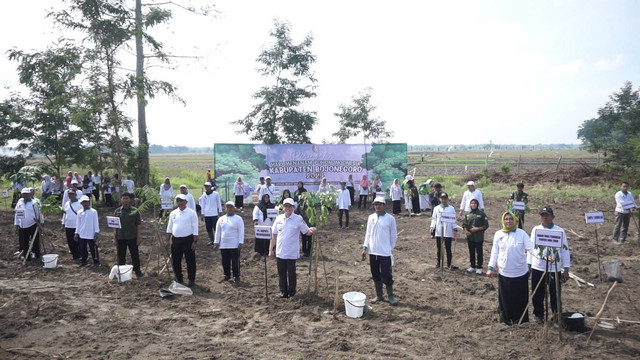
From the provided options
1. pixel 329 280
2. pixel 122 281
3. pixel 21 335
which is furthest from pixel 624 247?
pixel 21 335

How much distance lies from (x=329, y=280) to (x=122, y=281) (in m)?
4.25

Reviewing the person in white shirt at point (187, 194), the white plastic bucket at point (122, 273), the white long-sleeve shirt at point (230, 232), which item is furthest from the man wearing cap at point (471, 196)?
the white plastic bucket at point (122, 273)

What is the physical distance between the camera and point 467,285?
321 inches

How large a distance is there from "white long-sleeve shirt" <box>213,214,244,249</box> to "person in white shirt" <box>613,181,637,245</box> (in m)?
10.6

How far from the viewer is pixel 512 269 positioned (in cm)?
584

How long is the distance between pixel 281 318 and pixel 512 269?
3582mm

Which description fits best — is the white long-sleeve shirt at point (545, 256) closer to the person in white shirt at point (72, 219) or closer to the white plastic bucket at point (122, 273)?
the white plastic bucket at point (122, 273)

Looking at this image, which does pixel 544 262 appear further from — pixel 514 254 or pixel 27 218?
pixel 27 218

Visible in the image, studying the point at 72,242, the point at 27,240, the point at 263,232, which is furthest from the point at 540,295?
the point at 27,240

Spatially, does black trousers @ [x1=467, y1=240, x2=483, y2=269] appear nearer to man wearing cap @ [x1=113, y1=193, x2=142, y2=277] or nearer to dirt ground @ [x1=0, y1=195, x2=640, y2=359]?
dirt ground @ [x1=0, y1=195, x2=640, y2=359]

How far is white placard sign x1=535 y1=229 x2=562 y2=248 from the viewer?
17.8 feet

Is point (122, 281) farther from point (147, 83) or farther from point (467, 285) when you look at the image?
point (147, 83)

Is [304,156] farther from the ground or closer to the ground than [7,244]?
farther from the ground

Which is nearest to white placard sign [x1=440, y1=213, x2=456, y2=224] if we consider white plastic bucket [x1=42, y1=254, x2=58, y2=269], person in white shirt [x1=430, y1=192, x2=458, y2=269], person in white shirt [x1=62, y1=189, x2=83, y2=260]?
person in white shirt [x1=430, y1=192, x2=458, y2=269]
